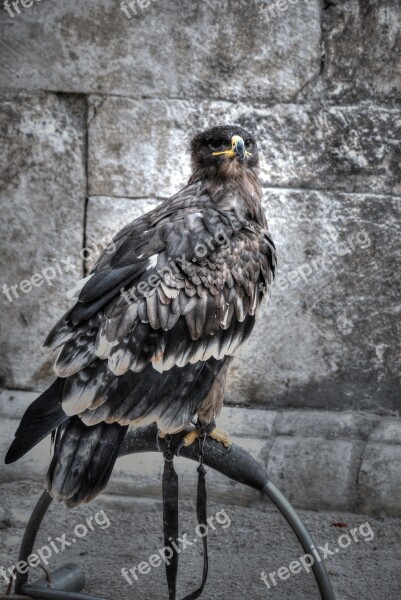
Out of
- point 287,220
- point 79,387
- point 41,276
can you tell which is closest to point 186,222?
point 79,387

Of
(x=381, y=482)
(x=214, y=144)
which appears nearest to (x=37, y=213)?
(x=214, y=144)

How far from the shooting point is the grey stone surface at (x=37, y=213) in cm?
306

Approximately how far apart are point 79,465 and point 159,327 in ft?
1.25

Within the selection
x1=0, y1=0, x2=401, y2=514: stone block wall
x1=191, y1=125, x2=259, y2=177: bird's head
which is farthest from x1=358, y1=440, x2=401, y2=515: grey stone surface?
x1=191, y1=125, x2=259, y2=177: bird's head

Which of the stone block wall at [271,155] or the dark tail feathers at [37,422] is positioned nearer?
the dark tail feathers at [37,422]

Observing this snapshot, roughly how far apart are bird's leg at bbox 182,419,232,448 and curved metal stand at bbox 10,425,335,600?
2 centimetres

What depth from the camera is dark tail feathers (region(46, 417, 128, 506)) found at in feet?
6.21

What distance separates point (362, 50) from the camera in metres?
2.93

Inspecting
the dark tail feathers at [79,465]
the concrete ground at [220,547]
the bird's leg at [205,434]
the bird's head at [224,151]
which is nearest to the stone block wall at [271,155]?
the concrete ground at [220,547]

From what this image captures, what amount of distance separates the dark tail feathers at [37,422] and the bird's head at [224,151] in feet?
2.66

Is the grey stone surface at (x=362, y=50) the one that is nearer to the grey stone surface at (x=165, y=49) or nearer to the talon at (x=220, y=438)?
the grey stone surface at (x=165, y=49)

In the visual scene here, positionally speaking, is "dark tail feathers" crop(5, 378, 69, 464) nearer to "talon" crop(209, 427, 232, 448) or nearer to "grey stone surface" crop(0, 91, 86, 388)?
"talon" crop(209, 427, 232, 448)

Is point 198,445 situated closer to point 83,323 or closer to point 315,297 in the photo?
point 83,323

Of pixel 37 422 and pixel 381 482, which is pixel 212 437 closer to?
pixel 37 422
